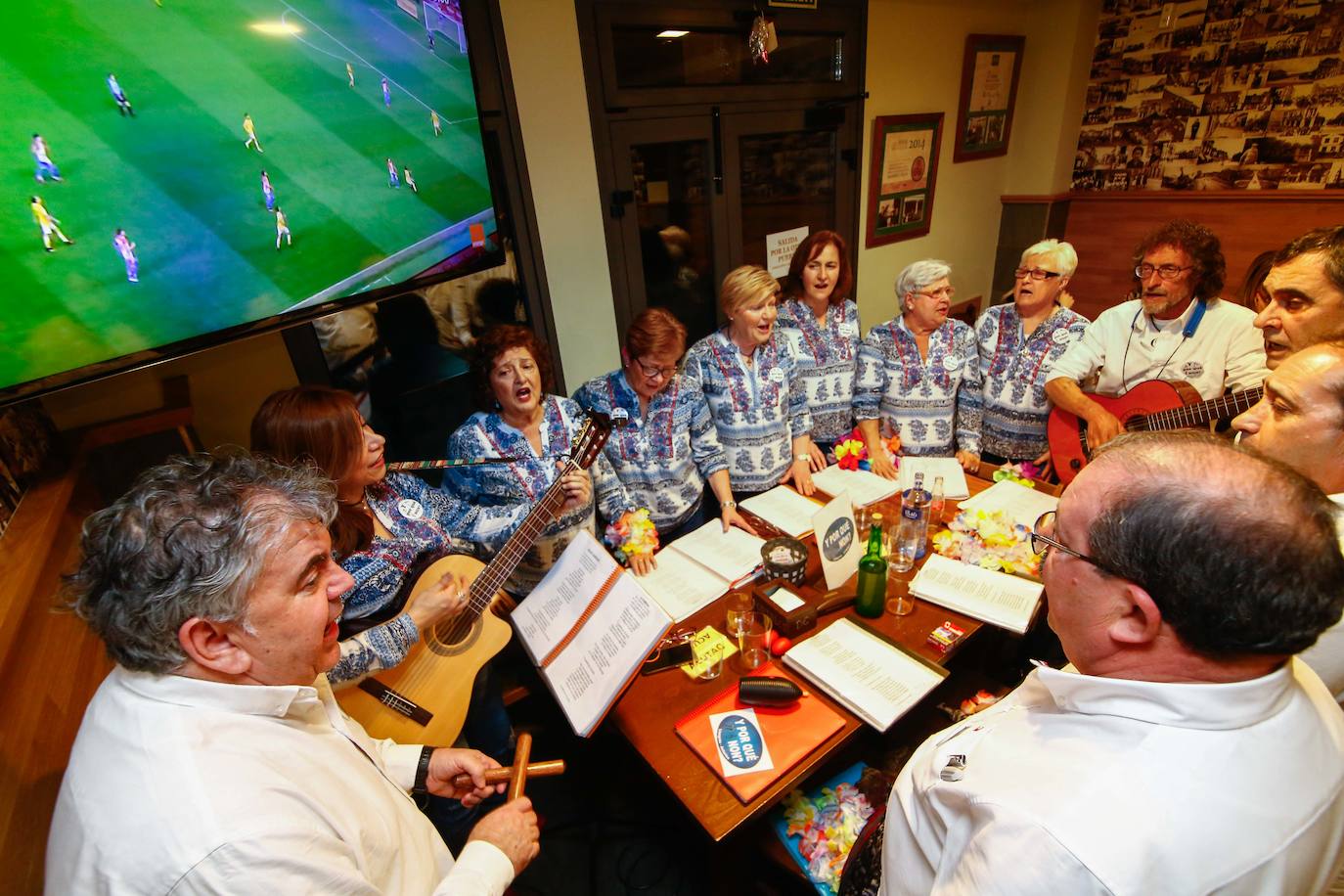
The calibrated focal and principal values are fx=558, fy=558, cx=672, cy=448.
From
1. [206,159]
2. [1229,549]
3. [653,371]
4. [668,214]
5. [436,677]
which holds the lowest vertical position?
[436,677]

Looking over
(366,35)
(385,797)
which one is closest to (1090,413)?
(385,797)

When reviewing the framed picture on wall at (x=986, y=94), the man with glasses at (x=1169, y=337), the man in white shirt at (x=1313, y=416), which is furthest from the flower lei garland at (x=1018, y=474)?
the framed picture on wall at (x=986, y=94)

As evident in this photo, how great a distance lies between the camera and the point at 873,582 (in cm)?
159

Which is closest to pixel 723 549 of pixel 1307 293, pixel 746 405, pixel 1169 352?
pixel 746 405

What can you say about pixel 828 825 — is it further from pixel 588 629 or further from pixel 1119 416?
pixel 1119 416

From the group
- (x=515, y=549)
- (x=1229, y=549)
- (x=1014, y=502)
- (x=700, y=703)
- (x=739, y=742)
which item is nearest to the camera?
(x=1229, y=549)

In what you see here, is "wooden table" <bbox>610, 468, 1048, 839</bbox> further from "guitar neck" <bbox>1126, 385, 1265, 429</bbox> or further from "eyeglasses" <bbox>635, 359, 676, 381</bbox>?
"guitar neck" <bbox>1126, 385, 1265, 429</bbox>

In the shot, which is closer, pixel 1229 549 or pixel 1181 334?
pixel 1229 549

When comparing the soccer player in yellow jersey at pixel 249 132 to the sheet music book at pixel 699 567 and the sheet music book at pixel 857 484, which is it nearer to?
the sheet music book at pixel 699 567

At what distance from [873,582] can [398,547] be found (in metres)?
1.37

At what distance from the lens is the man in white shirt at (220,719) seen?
0.70 metres

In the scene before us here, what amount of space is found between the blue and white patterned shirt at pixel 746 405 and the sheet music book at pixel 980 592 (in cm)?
84

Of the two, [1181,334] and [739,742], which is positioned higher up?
[1181,334]

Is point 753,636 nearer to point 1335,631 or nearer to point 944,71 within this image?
point 1335,631
